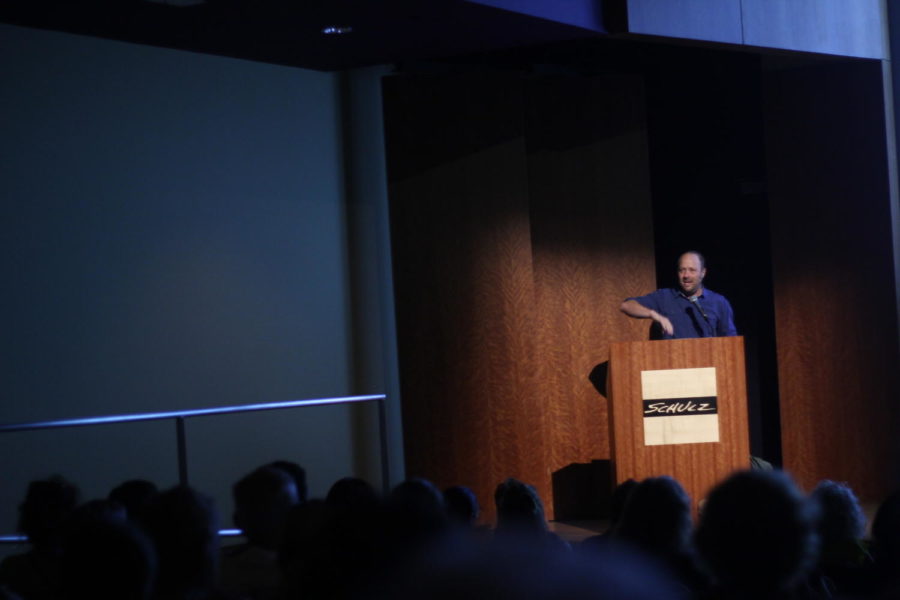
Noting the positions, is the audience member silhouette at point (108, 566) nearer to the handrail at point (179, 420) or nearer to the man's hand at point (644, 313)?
the handrail at point (179, 420)

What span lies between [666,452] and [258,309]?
85.2 inches

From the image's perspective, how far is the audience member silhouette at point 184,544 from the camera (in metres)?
2.06

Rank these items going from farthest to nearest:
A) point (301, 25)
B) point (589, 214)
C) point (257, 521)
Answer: point (589, 214) < point (301, 25) < point (257, 521)

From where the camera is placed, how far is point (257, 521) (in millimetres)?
2902

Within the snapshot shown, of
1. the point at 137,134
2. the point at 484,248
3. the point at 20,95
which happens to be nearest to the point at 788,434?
the point at 484,248

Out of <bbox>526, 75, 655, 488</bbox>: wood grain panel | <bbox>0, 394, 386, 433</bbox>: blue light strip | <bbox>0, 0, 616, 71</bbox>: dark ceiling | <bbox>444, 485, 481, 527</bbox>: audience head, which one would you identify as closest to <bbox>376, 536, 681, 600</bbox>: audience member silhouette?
<bbox>444, 485, 481, 527</bbox>: audience head

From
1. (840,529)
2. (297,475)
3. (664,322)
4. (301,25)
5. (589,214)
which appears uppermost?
(301,25)

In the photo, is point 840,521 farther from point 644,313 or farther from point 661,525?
point 644,313

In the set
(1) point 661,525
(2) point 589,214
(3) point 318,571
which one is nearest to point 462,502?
(1) point 661,525

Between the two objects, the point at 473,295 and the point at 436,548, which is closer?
the point at 436,548

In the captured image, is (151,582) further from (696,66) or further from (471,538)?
(696,66)

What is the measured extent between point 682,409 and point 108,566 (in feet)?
14.4

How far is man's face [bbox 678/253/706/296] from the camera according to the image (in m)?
6.32

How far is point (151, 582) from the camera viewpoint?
70.2 inches
